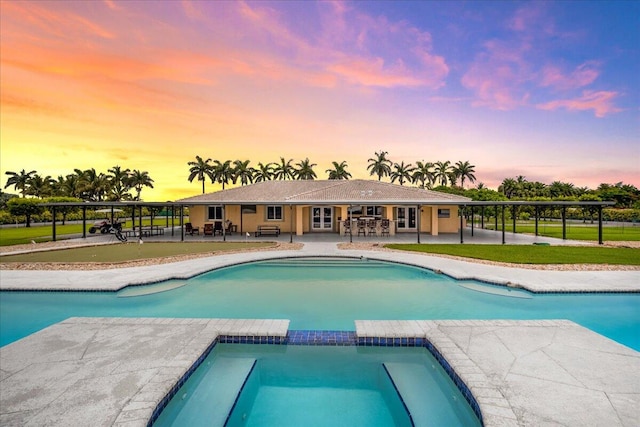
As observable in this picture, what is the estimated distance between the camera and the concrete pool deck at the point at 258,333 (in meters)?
3.19

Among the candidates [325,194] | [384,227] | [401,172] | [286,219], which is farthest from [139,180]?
[384,227]

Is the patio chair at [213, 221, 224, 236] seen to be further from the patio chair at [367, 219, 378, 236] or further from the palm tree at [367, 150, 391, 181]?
the palm tree at [367, 150, 391, 181]

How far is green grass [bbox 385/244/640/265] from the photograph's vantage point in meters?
11.6

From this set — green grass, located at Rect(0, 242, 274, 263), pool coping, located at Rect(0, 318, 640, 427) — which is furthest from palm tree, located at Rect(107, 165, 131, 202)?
pool coping, located at Rect(0, 318, 640, 427)

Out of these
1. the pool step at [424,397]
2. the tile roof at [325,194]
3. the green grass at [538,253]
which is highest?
the tile roof at [325,194]

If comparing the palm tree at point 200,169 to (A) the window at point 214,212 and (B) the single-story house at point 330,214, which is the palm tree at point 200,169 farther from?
(A) the window at point 214,212

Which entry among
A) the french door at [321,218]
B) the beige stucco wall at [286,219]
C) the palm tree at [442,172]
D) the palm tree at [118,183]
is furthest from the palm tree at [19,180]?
the palm tree at [442,172]

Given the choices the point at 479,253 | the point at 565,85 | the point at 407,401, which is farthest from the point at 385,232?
the point at 407,401

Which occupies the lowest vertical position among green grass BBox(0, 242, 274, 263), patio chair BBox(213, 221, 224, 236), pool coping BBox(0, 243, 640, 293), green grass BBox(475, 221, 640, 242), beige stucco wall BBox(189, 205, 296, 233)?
A: pool coping BBox(0, 243, 640, 293)

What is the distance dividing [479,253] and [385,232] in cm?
828

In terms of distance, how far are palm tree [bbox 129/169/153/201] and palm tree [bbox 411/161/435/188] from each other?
51801 mm

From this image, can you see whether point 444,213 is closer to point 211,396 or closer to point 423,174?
point 211,396

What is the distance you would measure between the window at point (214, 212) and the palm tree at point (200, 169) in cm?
3360

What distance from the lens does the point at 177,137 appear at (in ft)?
68.5
